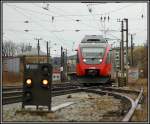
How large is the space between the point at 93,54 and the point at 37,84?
20863mm

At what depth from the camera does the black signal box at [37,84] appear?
12797mm

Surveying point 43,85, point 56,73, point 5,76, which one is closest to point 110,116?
point 43,85

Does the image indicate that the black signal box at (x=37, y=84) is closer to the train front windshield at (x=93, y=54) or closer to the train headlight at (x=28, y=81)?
the train headlight at (x=28, y=81)

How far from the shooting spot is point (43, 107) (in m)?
13.6

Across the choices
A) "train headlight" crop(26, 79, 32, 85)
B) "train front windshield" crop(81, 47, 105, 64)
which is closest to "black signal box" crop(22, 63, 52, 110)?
"train headlight" crop(26, 79, 32, 85)

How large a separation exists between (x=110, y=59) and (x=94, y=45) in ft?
6.38

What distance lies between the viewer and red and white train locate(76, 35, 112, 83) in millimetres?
33344

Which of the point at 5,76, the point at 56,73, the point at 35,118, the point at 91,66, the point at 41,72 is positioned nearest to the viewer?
the point at 35,118

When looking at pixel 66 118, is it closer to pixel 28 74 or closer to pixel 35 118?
pixel 35 118

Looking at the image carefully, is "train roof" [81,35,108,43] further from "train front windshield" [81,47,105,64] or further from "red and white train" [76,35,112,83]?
"train front windshield" [81,47,105,64]

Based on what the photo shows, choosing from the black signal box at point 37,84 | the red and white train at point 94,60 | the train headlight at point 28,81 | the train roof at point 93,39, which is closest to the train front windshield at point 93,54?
the red and white train at point 94,60

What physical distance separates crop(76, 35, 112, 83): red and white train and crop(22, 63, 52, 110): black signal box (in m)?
20.2

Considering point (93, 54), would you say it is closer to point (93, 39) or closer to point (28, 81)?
point (93, 39)

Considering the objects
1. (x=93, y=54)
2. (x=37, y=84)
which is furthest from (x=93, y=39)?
(x=37, y=84)
